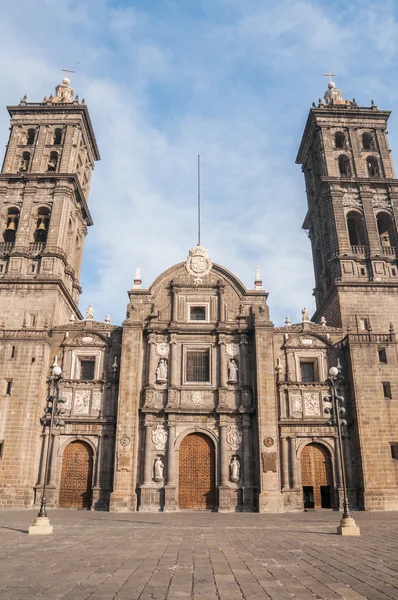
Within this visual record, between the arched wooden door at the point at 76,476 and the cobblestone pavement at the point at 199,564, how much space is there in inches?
415

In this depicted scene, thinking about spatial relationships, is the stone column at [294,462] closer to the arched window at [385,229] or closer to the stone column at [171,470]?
the stone column at [171,470]

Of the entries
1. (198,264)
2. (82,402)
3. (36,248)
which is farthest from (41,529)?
(36,248)

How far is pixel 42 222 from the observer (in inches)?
1407

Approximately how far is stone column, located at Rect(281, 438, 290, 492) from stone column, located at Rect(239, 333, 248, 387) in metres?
4.11

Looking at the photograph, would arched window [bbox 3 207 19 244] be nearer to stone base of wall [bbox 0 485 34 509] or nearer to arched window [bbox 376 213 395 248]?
stone base of wall [bbox 0 485 34 509]

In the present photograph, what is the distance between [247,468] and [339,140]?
28.5 metres

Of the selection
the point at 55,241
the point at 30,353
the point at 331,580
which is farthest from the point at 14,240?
the point at 331,580

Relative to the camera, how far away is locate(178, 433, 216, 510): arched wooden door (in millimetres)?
26594

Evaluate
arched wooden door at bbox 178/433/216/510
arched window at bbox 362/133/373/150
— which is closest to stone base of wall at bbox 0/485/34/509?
arched wooden door at bbox 178/433/216/510

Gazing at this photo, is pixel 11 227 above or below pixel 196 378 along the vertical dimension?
above

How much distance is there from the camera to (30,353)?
28516mm

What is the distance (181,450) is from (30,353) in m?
10.9

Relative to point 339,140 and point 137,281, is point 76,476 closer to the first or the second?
point 137,281

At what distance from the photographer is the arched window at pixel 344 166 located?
38522mm
